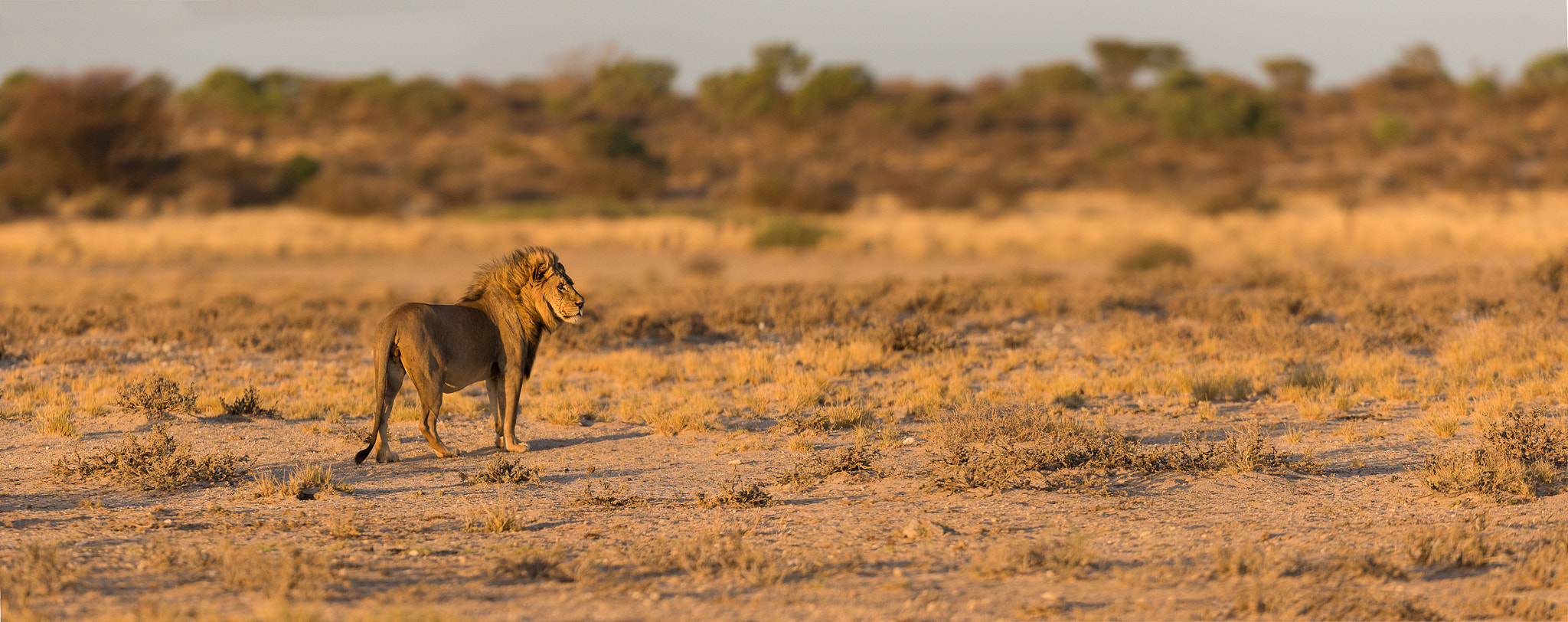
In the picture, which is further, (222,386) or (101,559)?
(222,386)

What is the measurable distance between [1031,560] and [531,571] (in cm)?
244

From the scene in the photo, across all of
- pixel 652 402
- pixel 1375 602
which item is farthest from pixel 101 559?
pixel 1375 602

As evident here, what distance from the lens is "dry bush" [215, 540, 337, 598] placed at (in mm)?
5410

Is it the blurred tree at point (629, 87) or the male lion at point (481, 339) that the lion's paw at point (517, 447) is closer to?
the male lion at point (481, 339)

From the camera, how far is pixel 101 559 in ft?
19.8

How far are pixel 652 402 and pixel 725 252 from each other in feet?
67.3

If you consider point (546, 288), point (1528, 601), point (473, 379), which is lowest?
point (1528, 601)

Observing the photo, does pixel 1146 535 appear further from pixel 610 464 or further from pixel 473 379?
pixel 473 379

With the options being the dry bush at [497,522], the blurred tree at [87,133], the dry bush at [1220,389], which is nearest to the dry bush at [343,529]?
the dry bush at [497,522]

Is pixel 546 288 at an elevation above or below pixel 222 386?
above

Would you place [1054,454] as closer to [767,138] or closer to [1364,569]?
[1364,569]

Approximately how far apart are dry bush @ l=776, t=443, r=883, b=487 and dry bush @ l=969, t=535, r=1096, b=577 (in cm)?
203

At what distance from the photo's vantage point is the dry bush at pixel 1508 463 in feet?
24.4

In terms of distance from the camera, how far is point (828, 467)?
812cm
